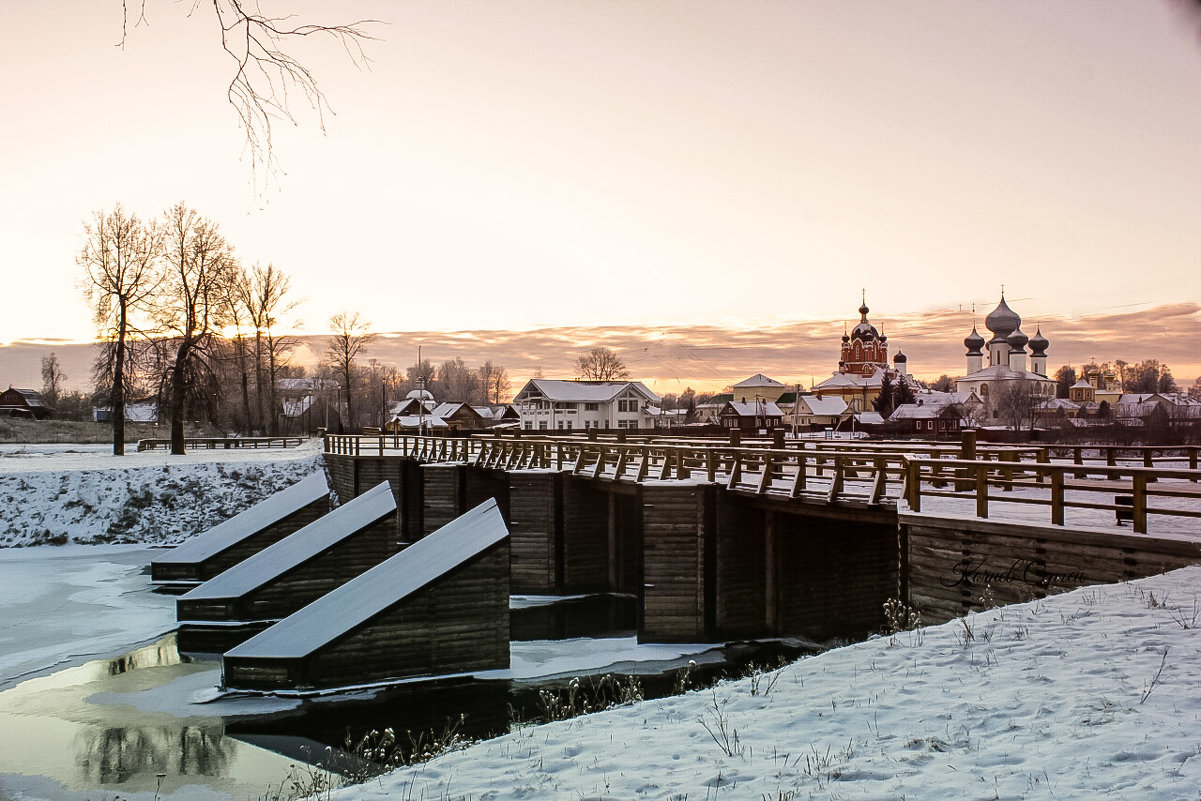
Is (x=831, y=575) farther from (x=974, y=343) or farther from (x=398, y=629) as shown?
(x=974, y=343)

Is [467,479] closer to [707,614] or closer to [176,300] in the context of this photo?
[707,614]

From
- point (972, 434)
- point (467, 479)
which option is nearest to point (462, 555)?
point (972, 434)

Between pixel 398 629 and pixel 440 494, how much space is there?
15.5m

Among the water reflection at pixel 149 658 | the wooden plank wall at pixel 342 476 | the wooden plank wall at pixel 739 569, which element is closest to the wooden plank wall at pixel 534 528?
the wooden plank wall at pixel 739 569

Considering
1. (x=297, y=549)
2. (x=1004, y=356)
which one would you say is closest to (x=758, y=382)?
(x=1004, y=356)

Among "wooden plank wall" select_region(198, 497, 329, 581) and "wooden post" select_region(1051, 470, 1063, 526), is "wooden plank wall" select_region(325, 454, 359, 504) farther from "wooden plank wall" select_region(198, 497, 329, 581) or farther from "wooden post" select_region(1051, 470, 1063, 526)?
"wooden post" select_region(1051, 470, 1063, 526)

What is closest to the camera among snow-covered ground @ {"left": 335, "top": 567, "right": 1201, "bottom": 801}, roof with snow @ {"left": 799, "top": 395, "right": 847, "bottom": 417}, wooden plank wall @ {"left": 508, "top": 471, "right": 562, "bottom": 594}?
snow-covered ground @ {"left": 335, "top": 567, "right": 1201, "bottom": 801}

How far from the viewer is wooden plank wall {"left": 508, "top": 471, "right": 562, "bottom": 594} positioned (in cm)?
2609

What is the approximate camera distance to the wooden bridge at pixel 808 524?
37.1ft

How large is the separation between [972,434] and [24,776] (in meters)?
18.3

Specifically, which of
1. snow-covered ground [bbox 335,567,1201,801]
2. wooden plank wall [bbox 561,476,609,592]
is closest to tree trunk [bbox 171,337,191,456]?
wooden plank wall [bbox 561,476,609,592]

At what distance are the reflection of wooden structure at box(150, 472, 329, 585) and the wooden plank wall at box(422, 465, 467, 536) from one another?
3850 millimetres

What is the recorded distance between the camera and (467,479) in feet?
103

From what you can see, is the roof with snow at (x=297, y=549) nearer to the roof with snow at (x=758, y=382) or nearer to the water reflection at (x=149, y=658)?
the water reflection at (x=149, y=658)
